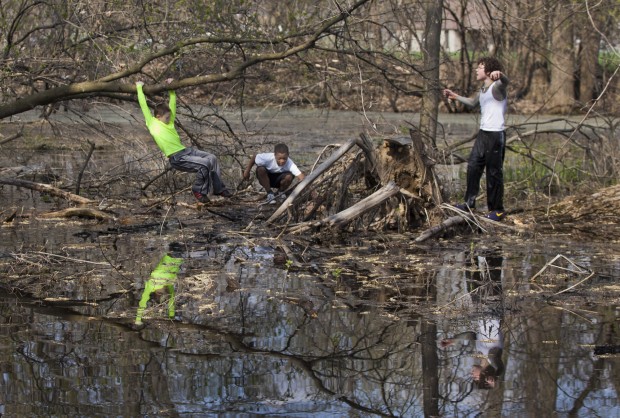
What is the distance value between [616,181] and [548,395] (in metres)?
8.93

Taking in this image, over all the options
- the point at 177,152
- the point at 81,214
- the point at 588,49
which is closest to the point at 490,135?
the point at 177,152

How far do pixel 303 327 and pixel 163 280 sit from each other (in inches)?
69.6

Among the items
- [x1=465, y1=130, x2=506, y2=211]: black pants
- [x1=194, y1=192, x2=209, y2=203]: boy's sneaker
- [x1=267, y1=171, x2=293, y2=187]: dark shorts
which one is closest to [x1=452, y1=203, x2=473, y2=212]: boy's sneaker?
[x1=465, y1=130, x2=506, y2=211]: black pants

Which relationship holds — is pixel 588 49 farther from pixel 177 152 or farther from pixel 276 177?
pixel 177 152

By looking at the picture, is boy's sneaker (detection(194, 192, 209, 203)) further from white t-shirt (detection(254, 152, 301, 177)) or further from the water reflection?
the water reflection

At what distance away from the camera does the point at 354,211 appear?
10.4 meters

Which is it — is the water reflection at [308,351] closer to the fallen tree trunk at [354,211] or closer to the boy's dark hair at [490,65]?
the fallen tree trunk at [354,211]

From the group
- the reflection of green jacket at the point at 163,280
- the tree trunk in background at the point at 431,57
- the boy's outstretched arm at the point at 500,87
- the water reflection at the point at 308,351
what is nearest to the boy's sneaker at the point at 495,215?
the boy's outstretched arm at the point at 500,87

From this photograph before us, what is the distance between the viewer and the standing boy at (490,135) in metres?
11.2

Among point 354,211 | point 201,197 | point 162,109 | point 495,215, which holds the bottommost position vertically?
point 354,211

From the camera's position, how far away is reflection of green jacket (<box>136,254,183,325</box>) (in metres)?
7.23

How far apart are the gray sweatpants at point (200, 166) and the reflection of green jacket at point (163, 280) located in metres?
1.99

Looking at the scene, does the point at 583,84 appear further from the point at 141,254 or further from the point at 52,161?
the point at 141,254

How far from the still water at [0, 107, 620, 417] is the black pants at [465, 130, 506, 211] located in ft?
3.96
